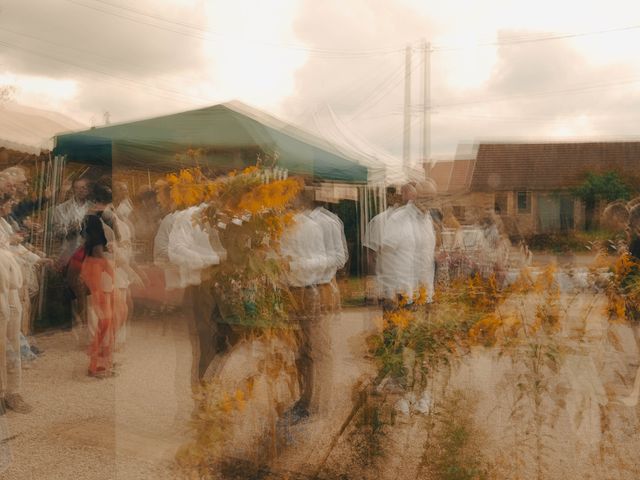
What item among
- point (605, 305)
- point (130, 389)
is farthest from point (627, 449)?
point (130, 389)

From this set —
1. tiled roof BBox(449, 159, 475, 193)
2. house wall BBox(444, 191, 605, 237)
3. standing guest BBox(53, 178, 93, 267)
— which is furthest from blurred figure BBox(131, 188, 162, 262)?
tiled roof BBox(449, 159, 475, 193)

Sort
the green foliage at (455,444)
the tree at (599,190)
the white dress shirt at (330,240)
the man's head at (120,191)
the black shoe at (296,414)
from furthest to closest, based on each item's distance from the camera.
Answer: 1. the tree at (599,190)
2. the man's head at (120,191)
3. the white dress shirt at (330,240)
4. the black shoe at (296,414)
5. the green foliage at (455,444)

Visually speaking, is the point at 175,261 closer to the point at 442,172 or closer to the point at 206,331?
the point at 206,331

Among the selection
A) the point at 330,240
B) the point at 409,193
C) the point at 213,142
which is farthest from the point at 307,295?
the point at 213,142

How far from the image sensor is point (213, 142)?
207 inches

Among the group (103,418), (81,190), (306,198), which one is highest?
(81,190)

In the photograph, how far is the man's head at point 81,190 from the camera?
614cm

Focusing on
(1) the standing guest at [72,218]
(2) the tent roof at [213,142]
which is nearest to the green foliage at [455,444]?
(2) the tent roof at [213,142]

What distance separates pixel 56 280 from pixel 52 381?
1893 millimetres

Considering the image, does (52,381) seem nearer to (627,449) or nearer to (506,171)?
(627,449)

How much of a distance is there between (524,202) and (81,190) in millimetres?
16338

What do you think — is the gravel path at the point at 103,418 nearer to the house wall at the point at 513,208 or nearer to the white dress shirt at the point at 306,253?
the white dress shirt at the point at 306,253

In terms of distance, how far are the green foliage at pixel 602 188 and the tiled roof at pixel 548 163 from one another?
0.32 m

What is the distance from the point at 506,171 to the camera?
2197 centimetres
